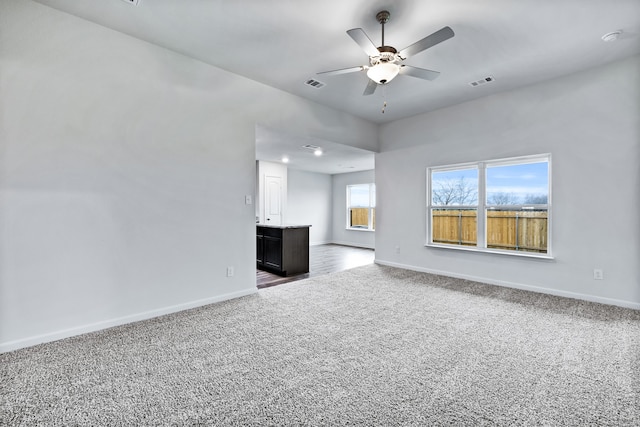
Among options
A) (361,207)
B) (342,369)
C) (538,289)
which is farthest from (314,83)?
(361,207)

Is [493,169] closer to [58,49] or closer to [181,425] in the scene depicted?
[181,425]

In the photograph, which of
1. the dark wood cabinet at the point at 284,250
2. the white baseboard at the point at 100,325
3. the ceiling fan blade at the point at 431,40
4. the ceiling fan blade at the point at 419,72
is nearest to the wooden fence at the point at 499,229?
the dark wood cabinet at the point at 284,250

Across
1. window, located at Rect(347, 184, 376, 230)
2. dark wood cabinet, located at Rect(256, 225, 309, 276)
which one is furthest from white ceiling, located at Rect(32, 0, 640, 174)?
window, located at Rect(347, 184, 376, 230)

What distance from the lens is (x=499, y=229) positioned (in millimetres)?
4453

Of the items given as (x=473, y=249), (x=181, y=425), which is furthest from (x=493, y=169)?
(x=181, y=425)

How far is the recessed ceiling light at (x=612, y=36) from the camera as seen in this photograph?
9.16ft

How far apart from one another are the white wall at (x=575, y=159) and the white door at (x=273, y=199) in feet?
15.2

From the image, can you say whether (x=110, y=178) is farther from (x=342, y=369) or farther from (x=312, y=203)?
(x=312, y=203)

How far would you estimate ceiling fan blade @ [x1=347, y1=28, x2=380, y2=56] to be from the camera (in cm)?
218

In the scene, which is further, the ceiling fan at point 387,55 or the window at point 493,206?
the window at point 493,206

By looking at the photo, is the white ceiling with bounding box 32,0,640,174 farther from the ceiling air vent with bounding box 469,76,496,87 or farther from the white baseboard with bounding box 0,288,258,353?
the white baseboard with bounding box 0,288,258,353

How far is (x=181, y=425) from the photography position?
153cm

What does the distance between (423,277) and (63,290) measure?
4.56m

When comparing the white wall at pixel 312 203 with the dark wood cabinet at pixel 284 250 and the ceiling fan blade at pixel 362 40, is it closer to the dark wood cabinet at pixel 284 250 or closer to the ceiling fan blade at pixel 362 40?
the dark wood cabinet at pixel 284 250
